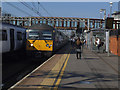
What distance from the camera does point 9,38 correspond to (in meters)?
14.5

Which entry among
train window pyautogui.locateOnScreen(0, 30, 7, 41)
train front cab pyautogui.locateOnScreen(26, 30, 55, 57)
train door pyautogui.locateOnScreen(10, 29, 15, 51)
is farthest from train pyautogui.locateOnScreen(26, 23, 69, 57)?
train window pyautogui.locateOnScreen(0, 30, 7, 41)

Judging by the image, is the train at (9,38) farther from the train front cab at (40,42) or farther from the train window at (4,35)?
the train front cab at (40,42)

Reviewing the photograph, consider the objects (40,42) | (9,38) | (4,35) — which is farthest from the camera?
(40,42)

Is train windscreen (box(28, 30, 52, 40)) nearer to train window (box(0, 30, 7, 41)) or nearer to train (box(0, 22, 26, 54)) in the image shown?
→ train (box(0, 22, 26, 54))

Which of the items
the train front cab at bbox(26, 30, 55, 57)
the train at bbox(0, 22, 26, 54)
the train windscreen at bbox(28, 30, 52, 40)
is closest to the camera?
the train at bbox(0, 22, 26, 54)

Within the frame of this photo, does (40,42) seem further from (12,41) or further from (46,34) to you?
(12,41)

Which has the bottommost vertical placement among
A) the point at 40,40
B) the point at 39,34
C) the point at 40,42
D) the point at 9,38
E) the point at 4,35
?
the point at 40,42

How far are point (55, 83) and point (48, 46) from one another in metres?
8.64

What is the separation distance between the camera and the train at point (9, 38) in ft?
43.1

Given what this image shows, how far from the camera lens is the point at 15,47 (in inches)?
636

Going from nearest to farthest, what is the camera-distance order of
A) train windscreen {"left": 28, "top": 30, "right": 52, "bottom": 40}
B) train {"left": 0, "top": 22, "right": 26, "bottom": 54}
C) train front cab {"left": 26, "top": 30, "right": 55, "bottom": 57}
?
train {"left": 0, "top": 22, "right": 26, "bottom": 54}, train front cab {"left": 26, "top": 30, "right": 55, "bottom": 57}, train windscreen {"left": 28, "top": 30, "right": 52, "bottom": 40}

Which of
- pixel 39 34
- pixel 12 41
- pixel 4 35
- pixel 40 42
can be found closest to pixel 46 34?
pixel 39 34

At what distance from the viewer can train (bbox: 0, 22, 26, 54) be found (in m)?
13.1

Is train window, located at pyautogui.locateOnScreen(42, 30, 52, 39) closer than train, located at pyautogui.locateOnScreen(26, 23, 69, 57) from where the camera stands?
No
